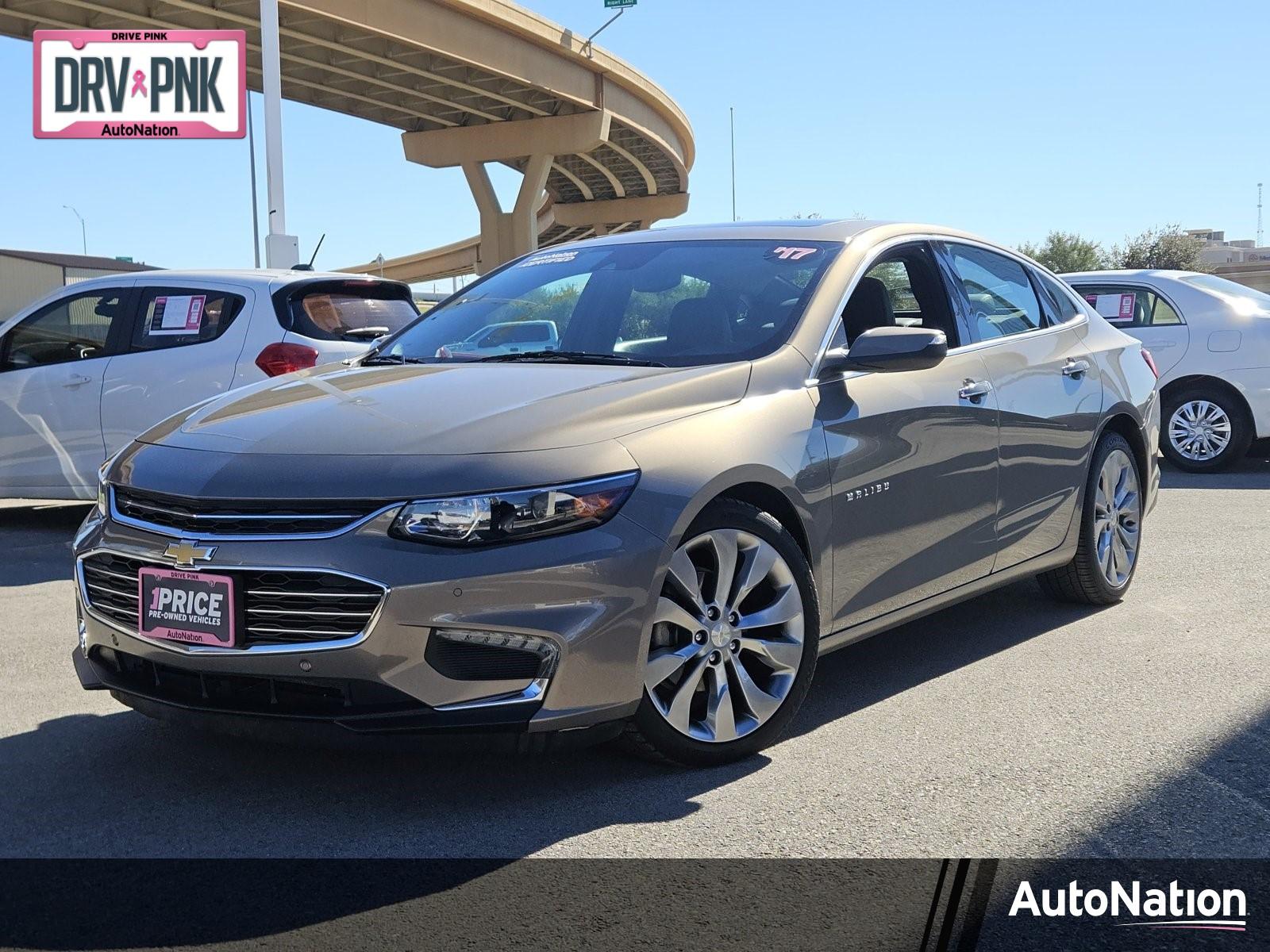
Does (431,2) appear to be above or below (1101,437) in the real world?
above

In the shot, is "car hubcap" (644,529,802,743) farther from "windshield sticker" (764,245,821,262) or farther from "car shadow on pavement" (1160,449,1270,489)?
"car shadow on pavement" (1160,449,1270,489)

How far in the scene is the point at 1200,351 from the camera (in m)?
11.6

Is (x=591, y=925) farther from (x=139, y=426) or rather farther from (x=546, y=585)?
(x=139, y=426)

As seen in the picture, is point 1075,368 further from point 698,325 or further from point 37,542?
point 37,542

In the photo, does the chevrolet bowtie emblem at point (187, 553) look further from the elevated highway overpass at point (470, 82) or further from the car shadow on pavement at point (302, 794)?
the elevated highway overpass at point (470, 82)

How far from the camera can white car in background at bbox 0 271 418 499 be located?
8461mm

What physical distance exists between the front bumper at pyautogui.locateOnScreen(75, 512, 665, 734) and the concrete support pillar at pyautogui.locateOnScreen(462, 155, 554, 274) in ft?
137

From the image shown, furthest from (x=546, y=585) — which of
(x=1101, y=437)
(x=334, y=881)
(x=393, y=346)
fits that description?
(x=1101, y=437)

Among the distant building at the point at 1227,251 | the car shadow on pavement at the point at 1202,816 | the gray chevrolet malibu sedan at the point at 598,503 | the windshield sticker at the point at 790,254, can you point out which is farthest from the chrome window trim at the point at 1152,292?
the distant building at the point at 1227,251

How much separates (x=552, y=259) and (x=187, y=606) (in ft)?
7.65

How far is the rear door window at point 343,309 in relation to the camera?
27.8 feet

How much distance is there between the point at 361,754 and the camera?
14.0 feet

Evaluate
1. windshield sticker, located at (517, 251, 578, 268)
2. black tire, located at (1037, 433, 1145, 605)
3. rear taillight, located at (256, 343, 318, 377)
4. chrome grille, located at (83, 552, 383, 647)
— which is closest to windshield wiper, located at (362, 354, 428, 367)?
windshield sticker, located at (517, 251, 578, 268)

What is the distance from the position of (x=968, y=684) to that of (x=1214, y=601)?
6.40ft
